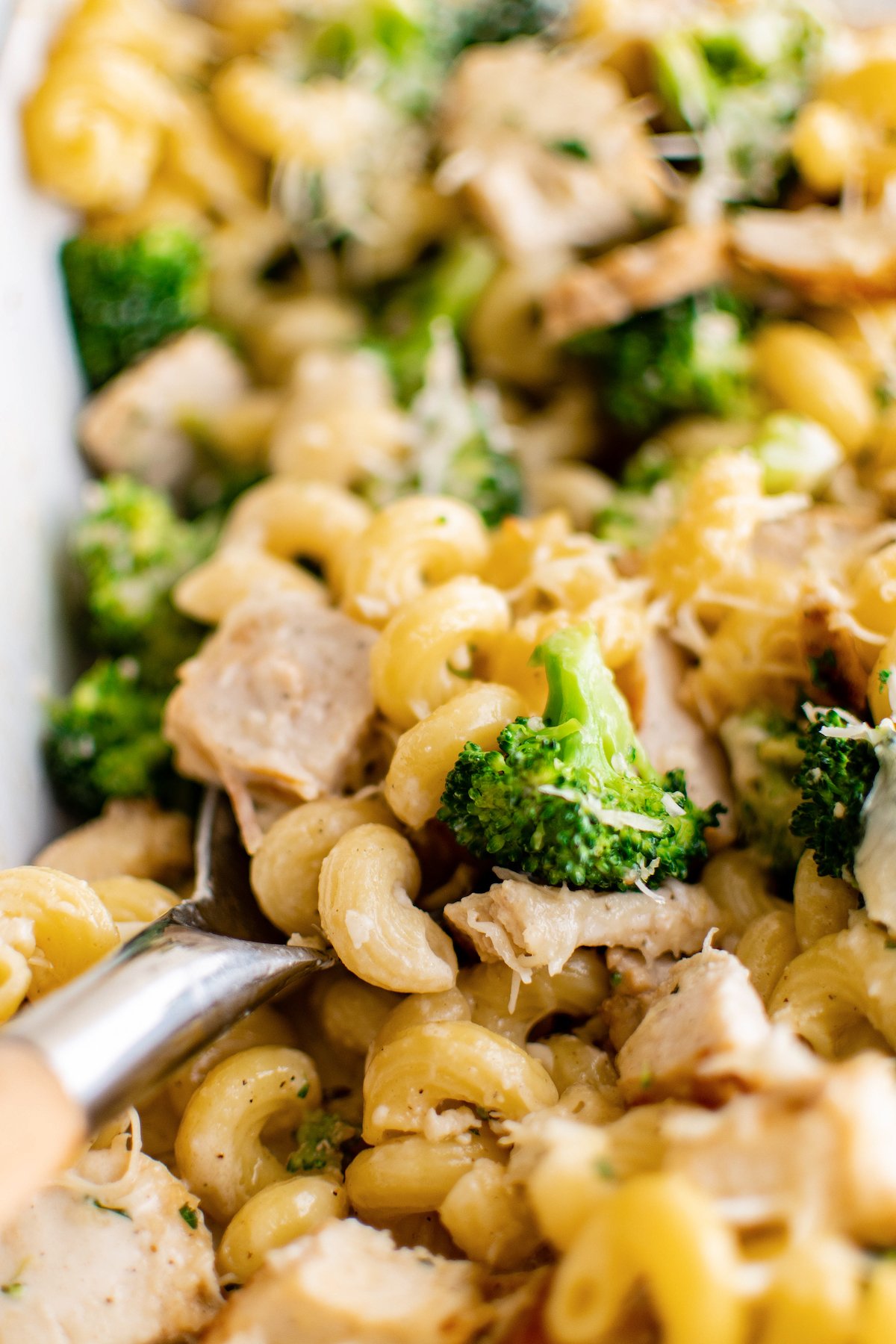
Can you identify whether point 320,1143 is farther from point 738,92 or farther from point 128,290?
point 738,92

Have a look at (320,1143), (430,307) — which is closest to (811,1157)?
(320,1143)

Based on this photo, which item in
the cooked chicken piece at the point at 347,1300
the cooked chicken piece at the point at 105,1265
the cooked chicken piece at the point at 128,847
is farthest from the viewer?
the cooked chicken piece at the point at 128,847

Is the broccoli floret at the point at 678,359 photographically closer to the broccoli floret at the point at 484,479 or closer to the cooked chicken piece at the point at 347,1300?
the broccoli floret at the point at 484,479

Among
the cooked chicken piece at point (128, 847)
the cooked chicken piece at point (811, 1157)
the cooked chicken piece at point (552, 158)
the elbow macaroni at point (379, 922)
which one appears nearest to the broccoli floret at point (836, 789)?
the cooked chicken piece at point (811, 1157)

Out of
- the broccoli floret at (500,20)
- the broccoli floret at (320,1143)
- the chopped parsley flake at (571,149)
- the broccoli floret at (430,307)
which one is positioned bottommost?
the broccoli floret at (320,1143)

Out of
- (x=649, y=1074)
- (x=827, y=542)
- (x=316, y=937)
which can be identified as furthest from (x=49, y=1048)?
(x=827, y=542)

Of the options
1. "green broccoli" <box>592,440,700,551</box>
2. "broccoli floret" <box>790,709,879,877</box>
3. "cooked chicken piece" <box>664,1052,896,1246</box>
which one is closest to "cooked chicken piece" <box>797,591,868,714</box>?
"broccoli floret" <box>790,709,879,877</box>
